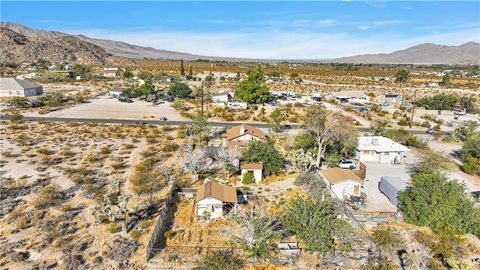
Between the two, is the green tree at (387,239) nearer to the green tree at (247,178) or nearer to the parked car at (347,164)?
the green tree at (247,178)

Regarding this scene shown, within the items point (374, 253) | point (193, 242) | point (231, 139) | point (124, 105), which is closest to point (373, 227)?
point (374, 253)

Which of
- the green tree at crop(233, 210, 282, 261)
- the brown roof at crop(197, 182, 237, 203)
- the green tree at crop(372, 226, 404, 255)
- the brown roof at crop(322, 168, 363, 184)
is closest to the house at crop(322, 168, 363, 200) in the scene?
the brown roof at crop(322, 168, 363, 184)

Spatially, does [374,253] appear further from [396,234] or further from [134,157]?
[134,157]

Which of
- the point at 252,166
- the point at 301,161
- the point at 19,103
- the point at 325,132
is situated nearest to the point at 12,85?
the point at 19,103

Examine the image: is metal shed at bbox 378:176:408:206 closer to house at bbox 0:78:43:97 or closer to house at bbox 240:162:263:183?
house at bbox 240:162:263:183

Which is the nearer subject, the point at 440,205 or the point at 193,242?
the point at 193,242

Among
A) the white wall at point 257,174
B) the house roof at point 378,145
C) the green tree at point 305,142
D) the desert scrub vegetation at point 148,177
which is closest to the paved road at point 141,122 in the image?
the house roof at point 378,145
